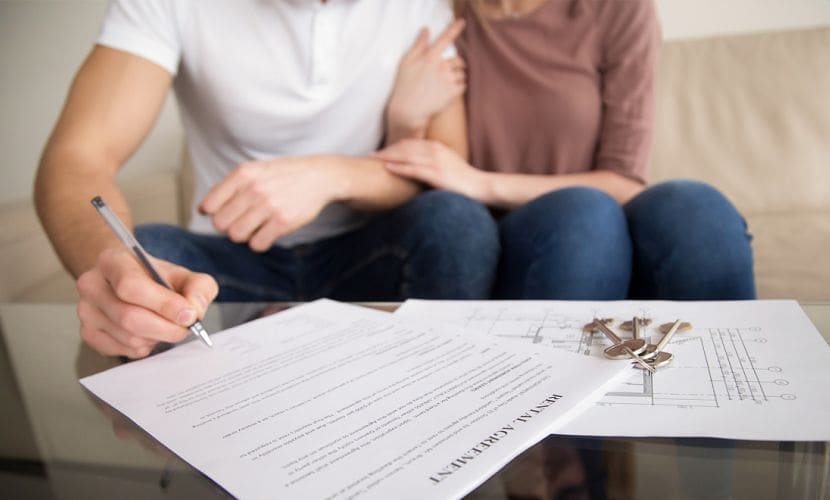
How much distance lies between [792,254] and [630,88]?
50 centimetres

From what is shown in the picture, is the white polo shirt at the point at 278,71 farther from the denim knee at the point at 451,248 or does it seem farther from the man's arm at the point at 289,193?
the denim knee at the point at 451,248

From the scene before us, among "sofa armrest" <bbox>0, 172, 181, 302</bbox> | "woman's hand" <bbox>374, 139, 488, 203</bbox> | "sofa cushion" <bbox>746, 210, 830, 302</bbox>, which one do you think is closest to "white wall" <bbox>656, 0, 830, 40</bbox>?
"sofa cushion" <bbox>746, 210, 830, 302</bbox>

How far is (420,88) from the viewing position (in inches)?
36.3

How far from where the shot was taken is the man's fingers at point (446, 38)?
955mm

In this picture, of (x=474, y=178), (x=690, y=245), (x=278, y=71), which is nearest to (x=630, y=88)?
(x=474, y=178)

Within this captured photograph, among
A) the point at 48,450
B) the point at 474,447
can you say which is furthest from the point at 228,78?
the point at 474,447

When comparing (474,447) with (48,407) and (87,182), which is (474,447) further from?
(87,182)

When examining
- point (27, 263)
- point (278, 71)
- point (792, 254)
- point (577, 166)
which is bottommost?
point (792, 254)

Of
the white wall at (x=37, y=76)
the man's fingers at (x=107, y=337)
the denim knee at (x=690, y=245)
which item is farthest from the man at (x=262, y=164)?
the white wall at (x=37, y=76)

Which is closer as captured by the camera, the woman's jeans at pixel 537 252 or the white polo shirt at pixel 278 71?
the woman's jeans at pixel 537 252

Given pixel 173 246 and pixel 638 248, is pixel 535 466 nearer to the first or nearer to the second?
pixel 638 248

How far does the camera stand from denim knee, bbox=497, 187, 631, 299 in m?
0.59

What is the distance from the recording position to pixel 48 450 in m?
0.37

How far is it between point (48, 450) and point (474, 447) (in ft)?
0.94
